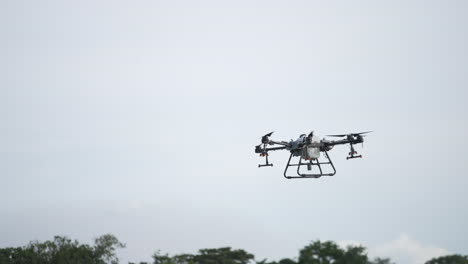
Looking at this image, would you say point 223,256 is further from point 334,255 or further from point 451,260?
point 451,260

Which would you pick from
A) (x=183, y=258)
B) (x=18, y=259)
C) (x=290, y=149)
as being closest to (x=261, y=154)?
(x=290, y=149)

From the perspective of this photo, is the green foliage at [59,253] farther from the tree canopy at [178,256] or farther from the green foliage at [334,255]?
the green foliage at [334,255]

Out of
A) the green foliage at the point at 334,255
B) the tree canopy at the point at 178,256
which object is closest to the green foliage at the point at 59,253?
the tree canopy at the point at 178,256

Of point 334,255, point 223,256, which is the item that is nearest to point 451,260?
point 334,255

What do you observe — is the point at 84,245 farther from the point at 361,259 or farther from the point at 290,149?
the point at 290,149

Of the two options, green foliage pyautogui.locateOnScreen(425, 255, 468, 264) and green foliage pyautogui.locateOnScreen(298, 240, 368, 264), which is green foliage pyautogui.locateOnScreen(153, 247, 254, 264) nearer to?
green foliage pyautogui.locateOnScreen(298, 240, 368, 264)

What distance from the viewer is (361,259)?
59.8 m

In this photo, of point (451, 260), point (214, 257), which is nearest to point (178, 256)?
point (214, 257)

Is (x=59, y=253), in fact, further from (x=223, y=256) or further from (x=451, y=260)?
(x=451, y=260)

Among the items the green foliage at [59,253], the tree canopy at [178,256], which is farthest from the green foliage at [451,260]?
the green foliage at [59,253]

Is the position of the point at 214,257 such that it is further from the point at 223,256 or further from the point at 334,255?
the point at 334,255

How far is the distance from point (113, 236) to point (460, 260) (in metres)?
41.2

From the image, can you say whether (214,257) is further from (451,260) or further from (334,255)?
(451,260)

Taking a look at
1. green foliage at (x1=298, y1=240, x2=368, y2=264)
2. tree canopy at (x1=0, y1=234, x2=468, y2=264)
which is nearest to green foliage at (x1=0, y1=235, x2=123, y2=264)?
tree canopy at (x1=0, y1=234, x2=468, y2=264)
